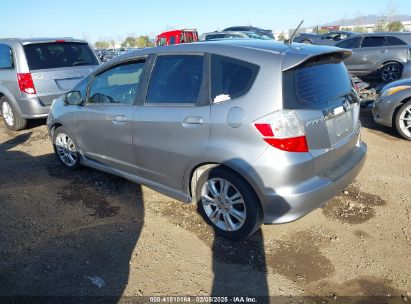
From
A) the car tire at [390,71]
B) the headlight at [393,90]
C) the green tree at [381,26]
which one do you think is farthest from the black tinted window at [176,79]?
the green tree at [381,26]

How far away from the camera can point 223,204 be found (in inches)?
136

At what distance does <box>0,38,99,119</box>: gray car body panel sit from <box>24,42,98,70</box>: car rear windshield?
3.7 inches

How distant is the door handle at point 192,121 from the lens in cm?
326

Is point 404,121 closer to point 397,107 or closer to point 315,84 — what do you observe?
point 397,107

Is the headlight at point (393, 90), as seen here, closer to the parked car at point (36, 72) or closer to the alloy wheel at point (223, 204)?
the alloy wheel at point (223, 204)

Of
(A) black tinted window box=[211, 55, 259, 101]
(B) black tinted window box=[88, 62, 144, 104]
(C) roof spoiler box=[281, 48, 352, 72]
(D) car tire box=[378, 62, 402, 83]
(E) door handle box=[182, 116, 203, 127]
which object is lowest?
(D) car tire box=[378, 62, 402, 83]

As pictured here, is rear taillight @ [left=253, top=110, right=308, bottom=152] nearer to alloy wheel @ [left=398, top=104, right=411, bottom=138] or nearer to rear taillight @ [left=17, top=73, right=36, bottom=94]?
alloy wheel @ [left=398, top=104, right=411, bottom=138]

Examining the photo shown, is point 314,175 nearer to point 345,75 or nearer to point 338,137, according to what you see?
point 338,137

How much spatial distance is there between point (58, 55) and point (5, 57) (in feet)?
3.39

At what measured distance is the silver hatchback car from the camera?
2924mm

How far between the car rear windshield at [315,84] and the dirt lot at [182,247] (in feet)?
4.28

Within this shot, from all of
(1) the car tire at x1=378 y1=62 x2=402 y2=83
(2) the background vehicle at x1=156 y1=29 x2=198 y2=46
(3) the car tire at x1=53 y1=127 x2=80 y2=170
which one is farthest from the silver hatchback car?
(2) the background vehicle at x1=156 y1=29 x2=198 y2=46

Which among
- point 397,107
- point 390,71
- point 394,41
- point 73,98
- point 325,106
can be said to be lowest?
point 390,71

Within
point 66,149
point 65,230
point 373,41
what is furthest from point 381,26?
point 65,230
